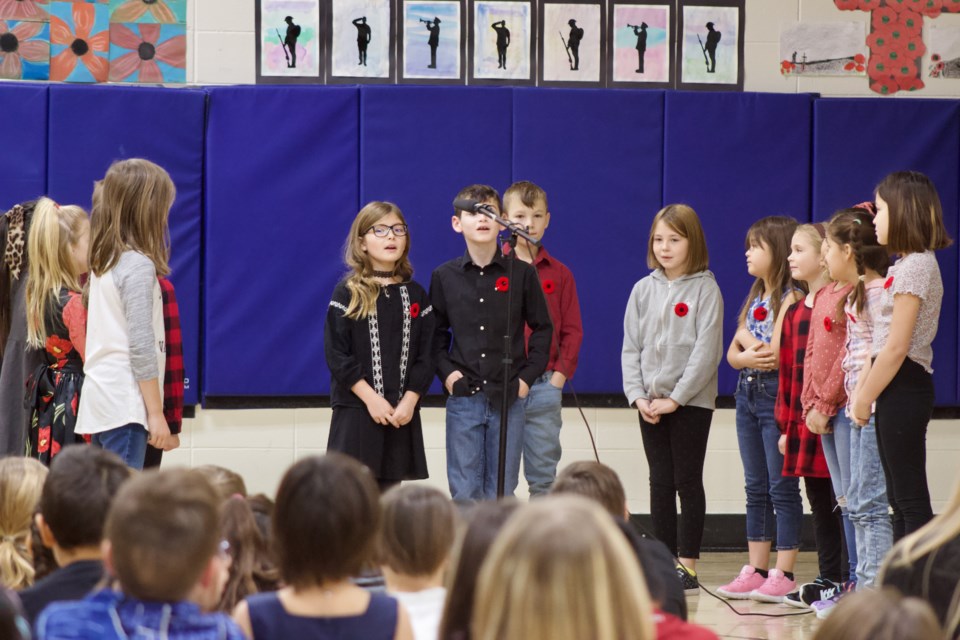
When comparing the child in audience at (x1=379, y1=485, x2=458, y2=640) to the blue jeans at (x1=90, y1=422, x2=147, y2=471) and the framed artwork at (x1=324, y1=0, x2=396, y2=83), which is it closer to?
the blue jeans at (x1=90, y1=422, x2=147, y2=471)

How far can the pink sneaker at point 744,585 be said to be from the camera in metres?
4.75

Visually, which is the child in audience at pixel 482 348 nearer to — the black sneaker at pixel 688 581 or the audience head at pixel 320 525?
the black sneaker at pixel 688 581

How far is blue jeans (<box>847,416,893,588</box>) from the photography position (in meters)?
4.04

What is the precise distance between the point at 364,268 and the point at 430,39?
1706mm

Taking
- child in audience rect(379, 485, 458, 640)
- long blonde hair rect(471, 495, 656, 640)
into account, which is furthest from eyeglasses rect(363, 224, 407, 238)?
long blonde hair rect(471, 495, 656, 640)

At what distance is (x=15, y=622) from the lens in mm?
1360

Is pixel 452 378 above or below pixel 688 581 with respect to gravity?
above

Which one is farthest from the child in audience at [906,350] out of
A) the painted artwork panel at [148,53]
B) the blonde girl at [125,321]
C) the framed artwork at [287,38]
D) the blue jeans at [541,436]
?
the painted artwork panel at [148,53]

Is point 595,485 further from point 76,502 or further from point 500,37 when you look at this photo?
point 500,37

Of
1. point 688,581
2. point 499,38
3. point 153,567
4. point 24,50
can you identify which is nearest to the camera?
point 153,567

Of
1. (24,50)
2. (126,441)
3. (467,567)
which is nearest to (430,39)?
(24,50)

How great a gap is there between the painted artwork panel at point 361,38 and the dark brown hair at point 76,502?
3768 mm

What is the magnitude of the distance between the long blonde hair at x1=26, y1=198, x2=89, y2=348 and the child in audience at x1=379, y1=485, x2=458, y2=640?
2.17m

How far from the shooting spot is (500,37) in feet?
18.6
